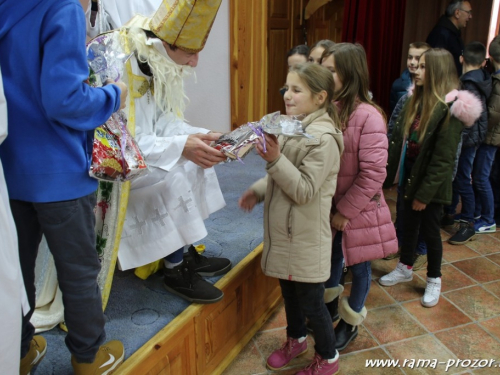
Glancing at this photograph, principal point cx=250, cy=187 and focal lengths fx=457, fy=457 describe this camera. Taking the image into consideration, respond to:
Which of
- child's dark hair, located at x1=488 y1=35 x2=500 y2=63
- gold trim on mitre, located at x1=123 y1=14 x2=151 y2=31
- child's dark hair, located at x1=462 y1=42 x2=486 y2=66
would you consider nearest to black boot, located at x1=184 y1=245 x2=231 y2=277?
gold trim on mitre, located at x1=123 y1=14 x2=151 y2=31

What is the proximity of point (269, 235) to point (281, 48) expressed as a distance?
269 cm

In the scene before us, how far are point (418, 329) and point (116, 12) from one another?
6.13 feet

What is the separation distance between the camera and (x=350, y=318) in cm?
184

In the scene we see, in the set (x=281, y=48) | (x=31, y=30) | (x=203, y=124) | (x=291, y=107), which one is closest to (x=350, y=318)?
(x=291, y=107)

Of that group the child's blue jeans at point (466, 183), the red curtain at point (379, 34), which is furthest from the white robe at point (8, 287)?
the red curtain at point (379, 34)

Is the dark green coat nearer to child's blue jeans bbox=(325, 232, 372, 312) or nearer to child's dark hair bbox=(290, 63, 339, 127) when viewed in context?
child's blue jeans bbox=(325, 232, 372, 312)

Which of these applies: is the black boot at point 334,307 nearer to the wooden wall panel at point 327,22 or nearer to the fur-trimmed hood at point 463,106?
the fur-trimmed hood at point 463,106

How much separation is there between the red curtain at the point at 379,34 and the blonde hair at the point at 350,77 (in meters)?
2.08

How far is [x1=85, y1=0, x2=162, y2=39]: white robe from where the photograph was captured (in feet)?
5.85

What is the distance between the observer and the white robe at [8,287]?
88 cm

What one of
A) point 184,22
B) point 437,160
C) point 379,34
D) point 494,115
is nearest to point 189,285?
point 184,22

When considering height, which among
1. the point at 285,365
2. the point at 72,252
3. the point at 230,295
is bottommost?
the point at 285,365

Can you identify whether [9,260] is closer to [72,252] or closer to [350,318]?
[72,252]

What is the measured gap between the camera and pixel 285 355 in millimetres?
1774
